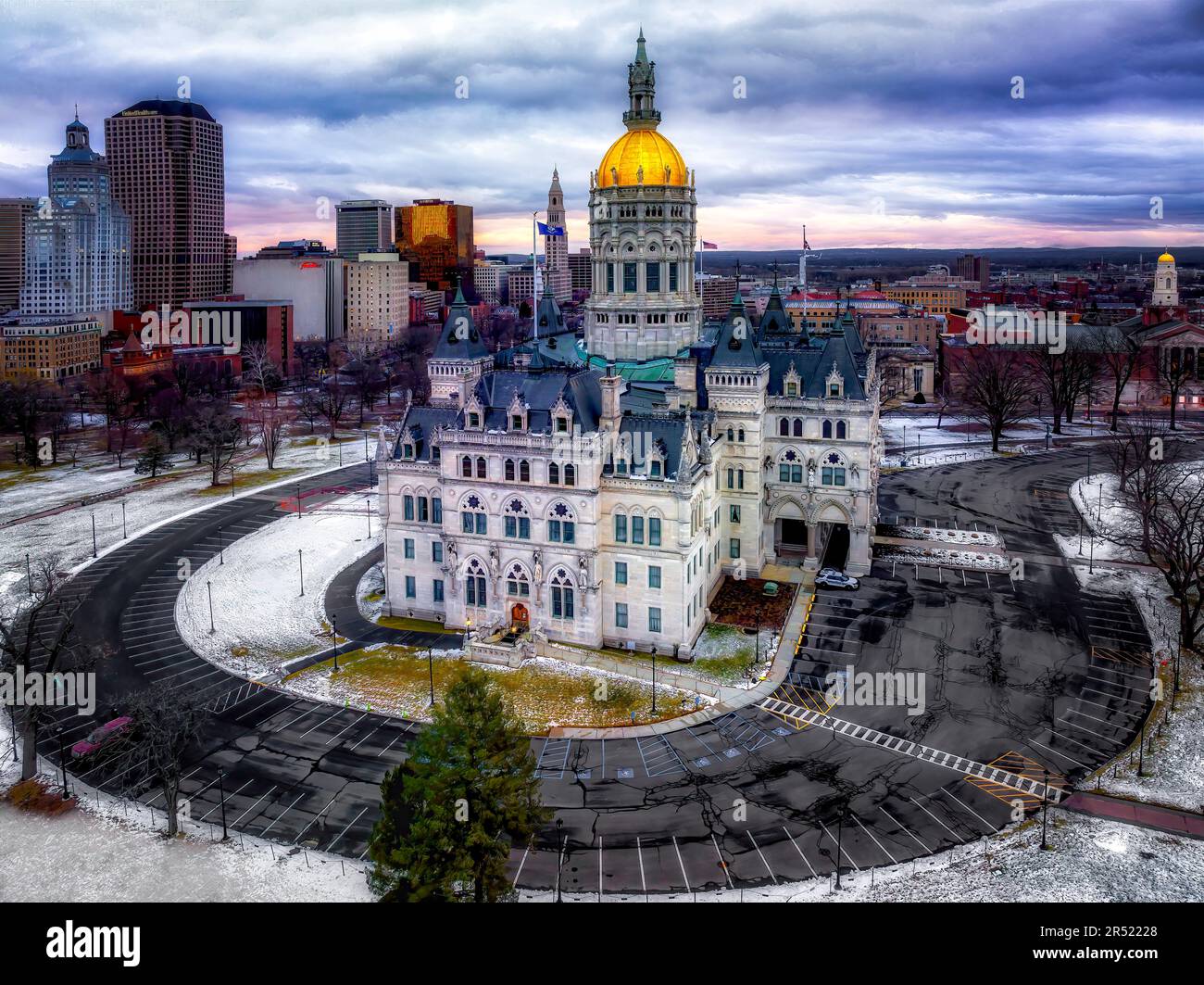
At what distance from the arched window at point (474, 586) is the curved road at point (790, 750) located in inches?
130

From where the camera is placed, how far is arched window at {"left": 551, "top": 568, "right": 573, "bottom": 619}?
71500 millimetres

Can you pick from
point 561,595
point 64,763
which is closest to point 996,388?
point 561,595

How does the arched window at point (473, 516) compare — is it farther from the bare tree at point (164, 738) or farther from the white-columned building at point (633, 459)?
the bare tree at point (164, 738)

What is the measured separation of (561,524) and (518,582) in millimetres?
5955

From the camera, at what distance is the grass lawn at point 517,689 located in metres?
61.4

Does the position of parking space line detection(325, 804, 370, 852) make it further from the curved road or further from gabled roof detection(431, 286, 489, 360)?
gabled roof detection(431, 286, 489, 360)

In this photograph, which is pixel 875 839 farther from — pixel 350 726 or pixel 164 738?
pixel 164 738

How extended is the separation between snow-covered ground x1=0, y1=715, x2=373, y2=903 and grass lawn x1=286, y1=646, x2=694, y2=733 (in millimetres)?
15776

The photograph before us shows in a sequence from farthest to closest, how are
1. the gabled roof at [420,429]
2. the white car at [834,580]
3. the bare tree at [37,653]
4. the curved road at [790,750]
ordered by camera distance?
the white car at [834,580] → the gabled roof at [420,429] → the bare tree at [37,653] → the curved road at [790,750]

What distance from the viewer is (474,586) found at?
7431 cm

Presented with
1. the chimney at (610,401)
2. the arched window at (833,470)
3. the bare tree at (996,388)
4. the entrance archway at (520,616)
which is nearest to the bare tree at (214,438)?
the entrance archway at (520,616)

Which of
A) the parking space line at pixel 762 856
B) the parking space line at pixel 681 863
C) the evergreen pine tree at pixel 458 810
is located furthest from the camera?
the parking space line at pixel 762 856

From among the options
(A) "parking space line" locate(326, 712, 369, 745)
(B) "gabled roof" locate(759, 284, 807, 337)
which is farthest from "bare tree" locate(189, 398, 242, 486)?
(A) "parking space line" locate(326, 712, 369, 745)
